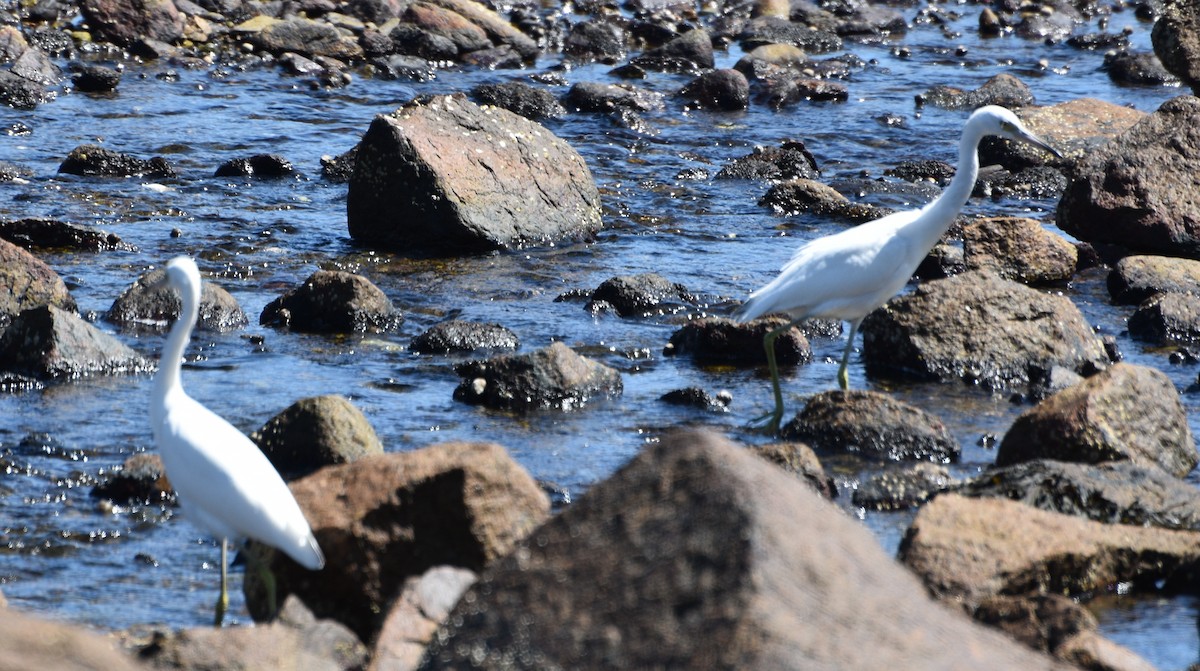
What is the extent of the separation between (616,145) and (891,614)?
11826 mm

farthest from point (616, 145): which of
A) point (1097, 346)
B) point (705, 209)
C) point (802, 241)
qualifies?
point (1097, 346)

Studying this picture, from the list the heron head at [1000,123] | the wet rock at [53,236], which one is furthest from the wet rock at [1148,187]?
the wet rock at [53,236]

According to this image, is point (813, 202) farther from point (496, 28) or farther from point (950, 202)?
point (496, 28)

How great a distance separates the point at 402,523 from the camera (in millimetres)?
4844

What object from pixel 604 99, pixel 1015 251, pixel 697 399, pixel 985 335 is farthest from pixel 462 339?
pixel 604 99

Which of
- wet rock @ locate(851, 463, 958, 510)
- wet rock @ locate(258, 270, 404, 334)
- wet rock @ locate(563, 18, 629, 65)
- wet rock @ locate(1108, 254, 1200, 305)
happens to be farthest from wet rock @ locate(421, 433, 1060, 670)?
wet rock @ locate(563, 18, 629, 65)

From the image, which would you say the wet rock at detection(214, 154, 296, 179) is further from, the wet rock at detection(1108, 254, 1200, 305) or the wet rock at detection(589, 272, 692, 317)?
the wet rock at detection(1108, 254, 1200, 305)

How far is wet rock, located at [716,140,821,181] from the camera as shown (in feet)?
44.7

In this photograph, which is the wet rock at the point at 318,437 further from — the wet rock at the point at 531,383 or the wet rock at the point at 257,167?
the wet rock at the point at 257,167

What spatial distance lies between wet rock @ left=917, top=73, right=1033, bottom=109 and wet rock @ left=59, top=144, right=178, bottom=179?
912cm

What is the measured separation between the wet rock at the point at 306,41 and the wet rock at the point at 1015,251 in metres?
10.3

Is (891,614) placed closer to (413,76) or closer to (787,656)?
(787,656)

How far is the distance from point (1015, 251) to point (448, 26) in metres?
11.0

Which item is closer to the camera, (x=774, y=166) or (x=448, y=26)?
(x=774, y=166)
